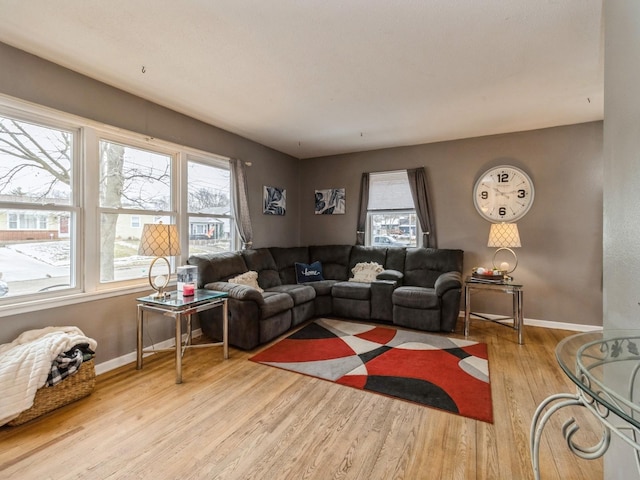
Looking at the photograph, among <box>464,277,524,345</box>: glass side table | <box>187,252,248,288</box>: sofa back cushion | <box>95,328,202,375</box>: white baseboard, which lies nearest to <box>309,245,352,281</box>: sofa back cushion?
<box>187,252,248,288</box>: sofa back cushion

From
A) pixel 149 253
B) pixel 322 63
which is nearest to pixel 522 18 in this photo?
pixel 322 63

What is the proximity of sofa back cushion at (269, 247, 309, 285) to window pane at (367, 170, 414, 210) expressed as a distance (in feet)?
4.71

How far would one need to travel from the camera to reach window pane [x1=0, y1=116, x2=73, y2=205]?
7.28ft

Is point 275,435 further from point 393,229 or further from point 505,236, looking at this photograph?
point 393,229

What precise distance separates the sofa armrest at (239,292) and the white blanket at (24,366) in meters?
1.24

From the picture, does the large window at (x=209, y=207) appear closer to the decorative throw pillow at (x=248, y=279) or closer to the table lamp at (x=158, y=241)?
the decorative throw pillow at (x=248, y=279)

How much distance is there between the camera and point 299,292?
3.75 metres

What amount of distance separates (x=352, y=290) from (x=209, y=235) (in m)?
2.01

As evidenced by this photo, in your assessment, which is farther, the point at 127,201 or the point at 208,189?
the point at 208,189

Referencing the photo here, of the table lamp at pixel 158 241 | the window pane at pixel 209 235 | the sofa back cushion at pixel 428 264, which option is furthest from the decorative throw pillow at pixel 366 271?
the table lamp at pixel 158 241

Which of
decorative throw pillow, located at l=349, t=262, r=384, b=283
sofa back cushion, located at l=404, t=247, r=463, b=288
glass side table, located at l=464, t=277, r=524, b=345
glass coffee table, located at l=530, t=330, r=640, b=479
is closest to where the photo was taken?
glass coffee table, located at l=530, t=330, r=640, b=479

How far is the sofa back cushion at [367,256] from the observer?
15.1ft

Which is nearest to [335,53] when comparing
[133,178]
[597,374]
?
[133,178]

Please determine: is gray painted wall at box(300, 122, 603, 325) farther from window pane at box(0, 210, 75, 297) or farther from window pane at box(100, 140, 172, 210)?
window pane at box(0, 210, 75, 297)
